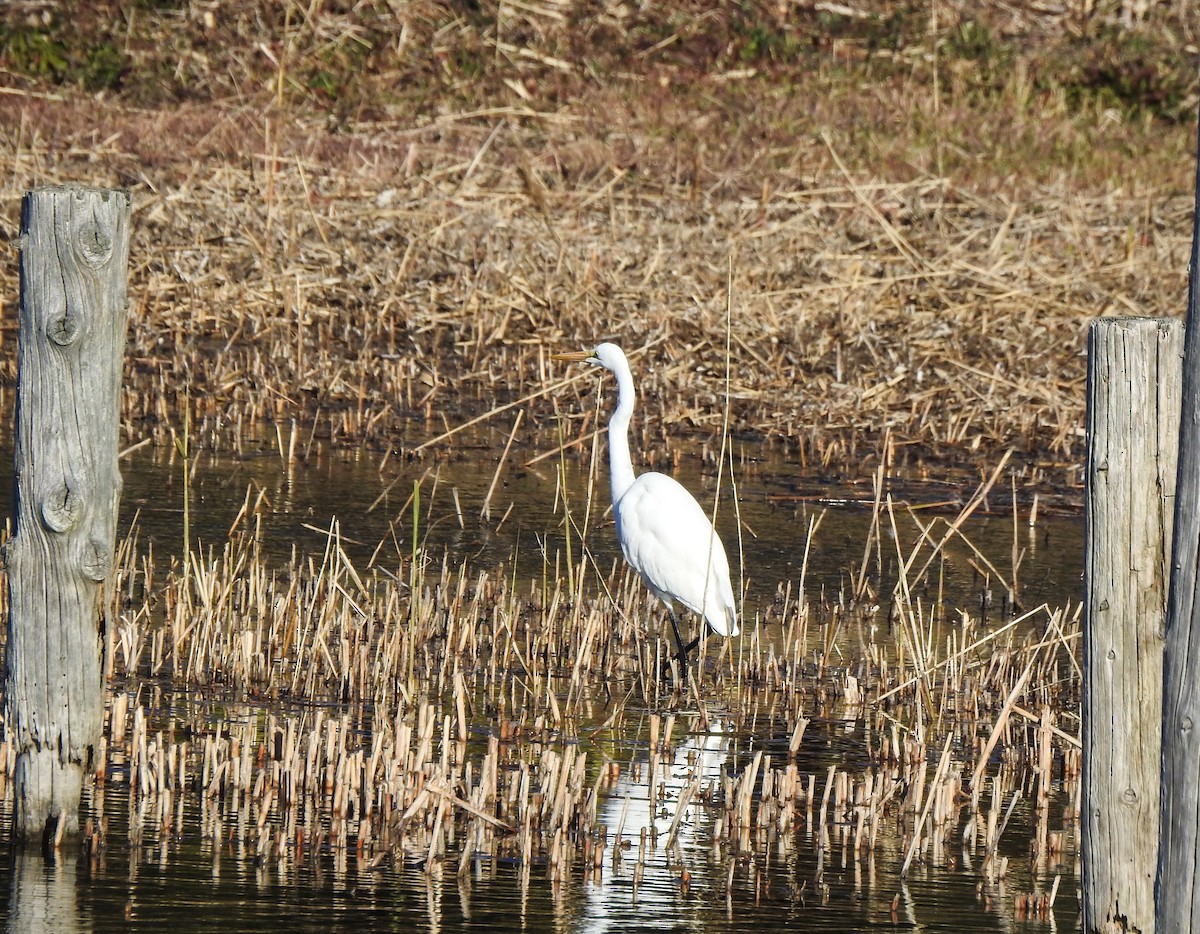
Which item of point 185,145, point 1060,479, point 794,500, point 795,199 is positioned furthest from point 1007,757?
point 185,145

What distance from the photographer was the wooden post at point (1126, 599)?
4355 millimetres

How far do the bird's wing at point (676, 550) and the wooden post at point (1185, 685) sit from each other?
12.7 feet

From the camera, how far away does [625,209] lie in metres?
16.7

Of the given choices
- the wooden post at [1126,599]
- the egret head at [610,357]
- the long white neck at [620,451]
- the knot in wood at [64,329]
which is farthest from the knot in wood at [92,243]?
the egret head at [610,357]

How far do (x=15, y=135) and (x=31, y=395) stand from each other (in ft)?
44.3

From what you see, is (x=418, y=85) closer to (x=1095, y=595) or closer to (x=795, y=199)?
(x=795, y=199)

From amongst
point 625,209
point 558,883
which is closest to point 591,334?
point 625,209

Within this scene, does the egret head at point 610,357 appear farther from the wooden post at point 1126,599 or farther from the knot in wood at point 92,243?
the wooden post at point 1126,599

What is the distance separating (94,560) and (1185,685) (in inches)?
114

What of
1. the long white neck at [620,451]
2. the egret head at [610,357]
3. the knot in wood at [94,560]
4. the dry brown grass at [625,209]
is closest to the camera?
the knot in wood at [94,560]

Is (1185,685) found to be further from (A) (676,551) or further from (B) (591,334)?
(B) (591,334)

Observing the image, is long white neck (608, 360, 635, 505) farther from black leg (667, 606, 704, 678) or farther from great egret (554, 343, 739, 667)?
black leg (667, 606, 704, 678)

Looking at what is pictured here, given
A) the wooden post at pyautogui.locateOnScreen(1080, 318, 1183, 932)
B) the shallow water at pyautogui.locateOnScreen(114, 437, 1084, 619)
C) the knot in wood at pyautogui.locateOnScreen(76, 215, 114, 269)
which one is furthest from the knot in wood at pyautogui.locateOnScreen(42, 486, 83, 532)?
the shallow water at pyautogui.locateOnScreen(114, 437, 1084, 619)

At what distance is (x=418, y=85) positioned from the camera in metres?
21.8
